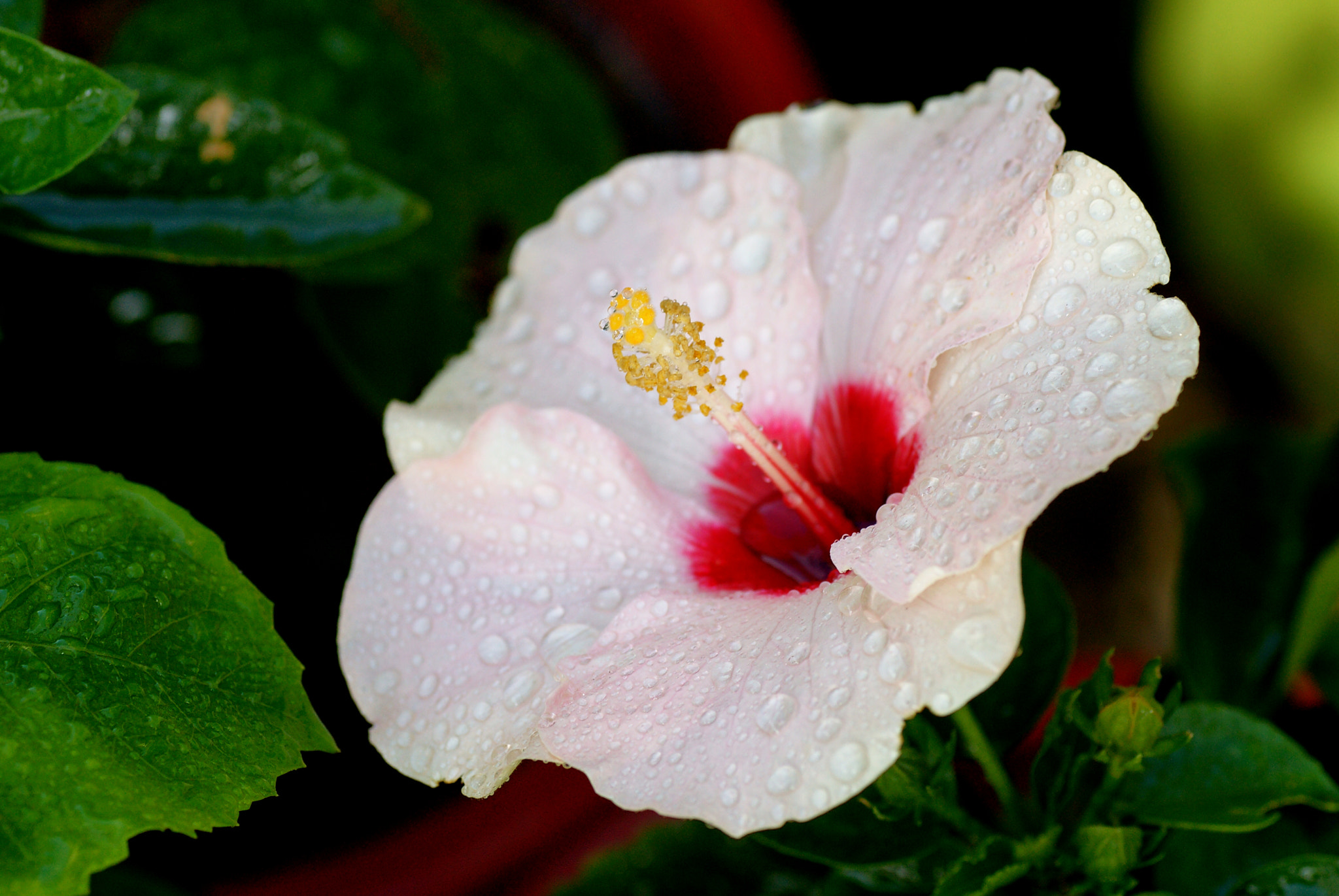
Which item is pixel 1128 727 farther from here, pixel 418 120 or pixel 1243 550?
pixel 418 120

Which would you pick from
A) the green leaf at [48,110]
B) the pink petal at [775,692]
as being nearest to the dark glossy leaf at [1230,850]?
the pink petal at [775,692]

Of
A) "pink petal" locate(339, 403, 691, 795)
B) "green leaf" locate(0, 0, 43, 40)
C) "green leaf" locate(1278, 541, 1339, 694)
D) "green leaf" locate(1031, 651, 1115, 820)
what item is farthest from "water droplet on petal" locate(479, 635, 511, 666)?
"green leaf" locate(1278, 541, 1339, 694)

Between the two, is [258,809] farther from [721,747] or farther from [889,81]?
[889,81]

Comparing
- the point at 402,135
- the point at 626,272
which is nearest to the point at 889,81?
the point at 402,135

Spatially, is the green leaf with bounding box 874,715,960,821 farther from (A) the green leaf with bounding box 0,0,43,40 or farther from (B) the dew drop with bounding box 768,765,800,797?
(A) the green leaf with bounding box 0,0,43,40

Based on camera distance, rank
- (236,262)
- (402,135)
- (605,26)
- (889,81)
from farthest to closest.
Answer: (889,81), (605,26), (402,135), (236,262)

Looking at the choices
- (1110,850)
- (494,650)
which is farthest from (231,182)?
(1110,850)
